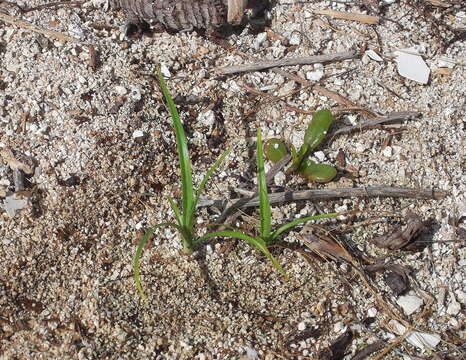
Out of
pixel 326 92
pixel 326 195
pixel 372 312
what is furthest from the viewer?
pixel 326 92

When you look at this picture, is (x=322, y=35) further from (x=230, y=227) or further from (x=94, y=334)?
(x=94, y=334)

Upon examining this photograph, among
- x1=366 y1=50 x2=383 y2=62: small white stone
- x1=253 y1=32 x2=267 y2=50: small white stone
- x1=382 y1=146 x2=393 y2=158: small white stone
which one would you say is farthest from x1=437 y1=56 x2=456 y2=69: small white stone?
x1=253 y1=32 x2=267 y2=50: small white stone

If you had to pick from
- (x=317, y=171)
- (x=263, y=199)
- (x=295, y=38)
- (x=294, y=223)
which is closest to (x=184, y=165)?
(x=263, y=199)

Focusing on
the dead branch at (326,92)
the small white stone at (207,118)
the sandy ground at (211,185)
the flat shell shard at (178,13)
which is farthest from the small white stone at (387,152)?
the flat shell shard at (178,13)

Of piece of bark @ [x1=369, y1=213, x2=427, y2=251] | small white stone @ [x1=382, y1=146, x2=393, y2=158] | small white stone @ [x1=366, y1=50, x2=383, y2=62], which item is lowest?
piece of bark @ [x1=369, y1=213, x2=427, y2=251]

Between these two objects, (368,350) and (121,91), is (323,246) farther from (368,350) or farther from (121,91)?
(121,91)

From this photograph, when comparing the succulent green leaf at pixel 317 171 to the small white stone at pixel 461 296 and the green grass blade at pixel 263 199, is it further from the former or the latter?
the small white stone at pixel 461 296

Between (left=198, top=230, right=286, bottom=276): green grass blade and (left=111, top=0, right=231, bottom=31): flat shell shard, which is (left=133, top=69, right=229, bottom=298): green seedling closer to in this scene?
(left=198, top=230, right=286, bottom=276): green grass blade
